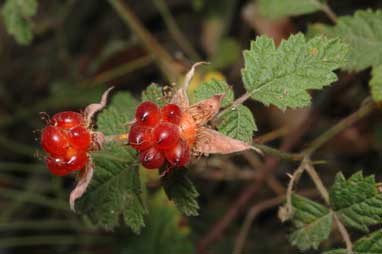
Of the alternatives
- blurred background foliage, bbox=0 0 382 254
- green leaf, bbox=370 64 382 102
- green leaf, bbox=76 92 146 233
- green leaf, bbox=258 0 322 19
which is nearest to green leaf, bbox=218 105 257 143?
green leaf, bbox=76 92 146 233

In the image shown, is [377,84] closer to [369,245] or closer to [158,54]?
[369,245]

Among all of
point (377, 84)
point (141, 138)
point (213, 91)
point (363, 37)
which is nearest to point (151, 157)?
point (141, 138)

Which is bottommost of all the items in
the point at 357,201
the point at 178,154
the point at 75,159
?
the point at 357,201

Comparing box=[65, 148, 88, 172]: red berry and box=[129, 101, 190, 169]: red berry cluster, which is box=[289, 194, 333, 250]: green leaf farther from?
box=[65, 148, 88, 172]: red berry

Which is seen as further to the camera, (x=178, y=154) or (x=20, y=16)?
(x=20, y=16)

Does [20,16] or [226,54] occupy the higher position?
[20,16]

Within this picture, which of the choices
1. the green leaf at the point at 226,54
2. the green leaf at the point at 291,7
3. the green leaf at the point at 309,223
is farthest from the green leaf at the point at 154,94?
the green leaf at the point at 226,54

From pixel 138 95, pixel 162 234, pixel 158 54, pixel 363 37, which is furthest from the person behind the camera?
pixel 138 95

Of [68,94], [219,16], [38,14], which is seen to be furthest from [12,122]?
[219,16]
